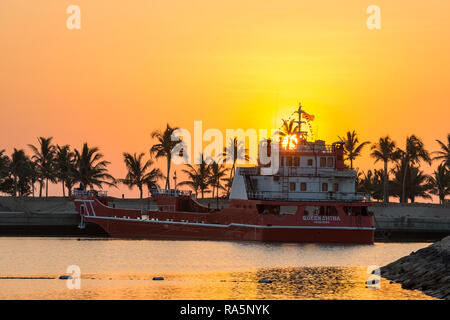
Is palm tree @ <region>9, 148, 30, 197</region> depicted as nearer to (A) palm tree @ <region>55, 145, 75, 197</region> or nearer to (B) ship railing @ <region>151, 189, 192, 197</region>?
(A) palm tree @ <region>55, 145, 75, 197</region>

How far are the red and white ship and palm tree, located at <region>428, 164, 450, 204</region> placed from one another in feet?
133

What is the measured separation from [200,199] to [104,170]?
12233mm

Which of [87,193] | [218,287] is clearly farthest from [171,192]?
[218,287]

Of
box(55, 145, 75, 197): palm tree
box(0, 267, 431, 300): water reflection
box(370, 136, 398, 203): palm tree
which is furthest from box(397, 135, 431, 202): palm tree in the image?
box(0, 267, 431, 300): water reflection

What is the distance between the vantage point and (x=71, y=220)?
3292 inches

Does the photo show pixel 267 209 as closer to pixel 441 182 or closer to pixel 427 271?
pixel 427 271

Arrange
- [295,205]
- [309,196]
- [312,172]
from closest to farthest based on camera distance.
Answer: [295,205] → [309,196] → [312,172]

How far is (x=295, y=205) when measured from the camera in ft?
209

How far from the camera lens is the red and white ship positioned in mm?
63781

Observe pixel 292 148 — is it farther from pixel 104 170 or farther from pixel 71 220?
pixel 104 170

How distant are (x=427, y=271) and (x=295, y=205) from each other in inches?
931

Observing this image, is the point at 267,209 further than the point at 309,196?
Yes

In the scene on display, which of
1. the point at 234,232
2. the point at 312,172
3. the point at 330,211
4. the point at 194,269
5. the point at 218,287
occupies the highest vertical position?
the point at 312,172

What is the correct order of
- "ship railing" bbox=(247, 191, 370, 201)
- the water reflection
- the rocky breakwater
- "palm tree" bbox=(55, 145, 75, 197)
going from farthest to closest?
1. "palm tree" bbox=(55, 145, 75, 197)
2. "ship railing" bbox=(247, 191, 370, 201)
3. the water reflection
4. the rocky breakwater
